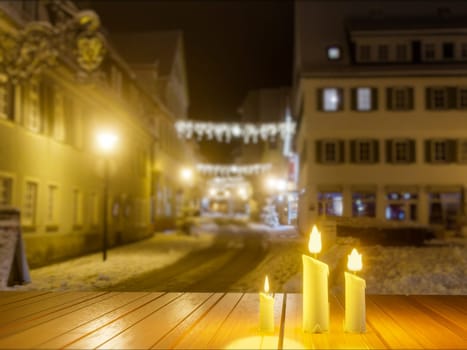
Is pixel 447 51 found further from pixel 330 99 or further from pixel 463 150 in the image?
pixel 330 99

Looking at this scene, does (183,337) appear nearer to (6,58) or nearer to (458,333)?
(458,333)

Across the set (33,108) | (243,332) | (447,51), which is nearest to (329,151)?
(447,51)

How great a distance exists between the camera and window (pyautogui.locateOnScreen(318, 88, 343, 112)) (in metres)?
33.0

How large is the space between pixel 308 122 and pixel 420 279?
2170cm

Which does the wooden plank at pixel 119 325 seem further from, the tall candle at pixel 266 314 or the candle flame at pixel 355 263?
the candle flame at pixel 355 263

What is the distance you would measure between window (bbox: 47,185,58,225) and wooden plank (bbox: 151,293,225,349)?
1415cm

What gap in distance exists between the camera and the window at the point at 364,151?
31.3 m

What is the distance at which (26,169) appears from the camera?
19453mm

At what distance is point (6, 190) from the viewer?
1839 centimetres

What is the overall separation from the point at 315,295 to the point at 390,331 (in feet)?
2.59

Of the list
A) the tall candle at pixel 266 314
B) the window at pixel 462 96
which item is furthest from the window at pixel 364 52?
the tall candle at pixel 266 314

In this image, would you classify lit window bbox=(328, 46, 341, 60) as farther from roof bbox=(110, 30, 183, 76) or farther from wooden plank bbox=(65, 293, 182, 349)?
wooden plank bbox=(65, 293, 182, 349)

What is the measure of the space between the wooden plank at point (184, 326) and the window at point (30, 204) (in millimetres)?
12042

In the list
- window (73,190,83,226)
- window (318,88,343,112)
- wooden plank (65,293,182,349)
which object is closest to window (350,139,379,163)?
window (318,88,343,112)
